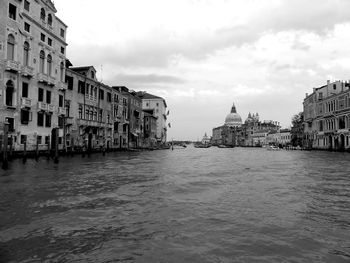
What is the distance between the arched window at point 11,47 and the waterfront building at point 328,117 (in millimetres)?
50617

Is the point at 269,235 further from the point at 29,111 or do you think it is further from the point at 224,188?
the point at 29,111

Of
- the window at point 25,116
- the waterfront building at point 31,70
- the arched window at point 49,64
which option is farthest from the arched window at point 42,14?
the window at point 25,116

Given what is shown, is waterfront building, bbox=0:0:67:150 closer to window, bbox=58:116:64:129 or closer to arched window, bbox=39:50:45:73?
arched window, bbox=39:50:45:73

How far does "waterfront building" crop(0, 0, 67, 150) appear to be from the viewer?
25.5m

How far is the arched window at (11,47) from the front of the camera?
25922mm

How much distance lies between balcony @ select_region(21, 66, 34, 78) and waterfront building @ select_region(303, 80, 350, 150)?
48791 mm

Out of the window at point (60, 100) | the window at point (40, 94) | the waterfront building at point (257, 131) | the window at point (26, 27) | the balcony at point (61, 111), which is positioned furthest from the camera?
the waterfront building at point (257, 131)

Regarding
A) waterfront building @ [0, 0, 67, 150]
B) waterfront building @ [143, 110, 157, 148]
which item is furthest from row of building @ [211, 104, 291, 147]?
waterfront building @ [0, 0, 67, 150]

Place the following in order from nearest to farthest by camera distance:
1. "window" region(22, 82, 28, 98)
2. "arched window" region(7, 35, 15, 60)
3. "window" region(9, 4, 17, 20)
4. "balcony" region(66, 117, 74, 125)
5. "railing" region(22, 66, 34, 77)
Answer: "arched window" region(7, 35, 15, 60) → "window" region(9, 4, 17, 20) → "railing" region(22, 66, 34, 77) → "window" region(22, 82, 28, 98) → "balcony" region(66, 117, 74, 125)

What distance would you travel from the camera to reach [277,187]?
12539 millimetres

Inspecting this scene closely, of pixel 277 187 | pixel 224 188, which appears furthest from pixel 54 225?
pixel 277 187

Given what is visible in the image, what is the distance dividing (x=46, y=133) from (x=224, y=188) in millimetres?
24387

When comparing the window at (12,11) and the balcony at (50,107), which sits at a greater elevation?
the window at (12,11)

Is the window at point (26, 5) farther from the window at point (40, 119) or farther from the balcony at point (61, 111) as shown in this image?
the balcony at point (61, 111)
